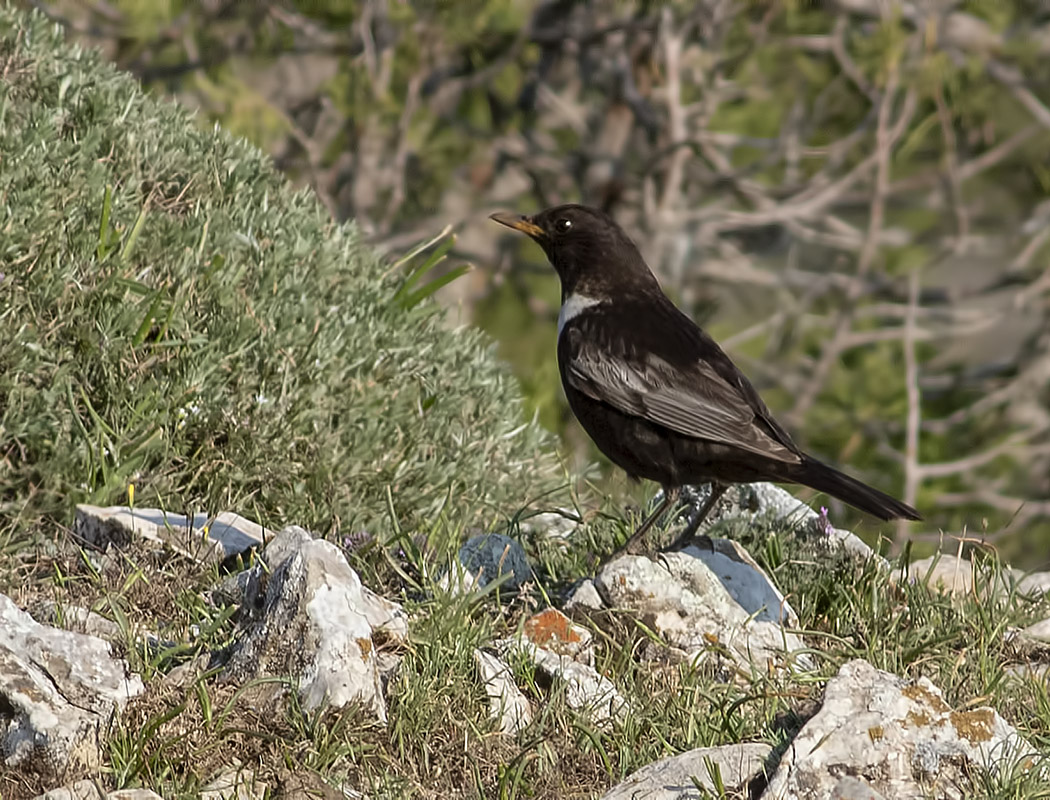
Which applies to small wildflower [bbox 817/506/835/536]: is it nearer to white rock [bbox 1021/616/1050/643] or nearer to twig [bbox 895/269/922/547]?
white rock [bbox 1021/616/1050/643]

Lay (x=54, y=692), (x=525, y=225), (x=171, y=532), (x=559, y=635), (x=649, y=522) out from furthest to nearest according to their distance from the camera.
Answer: (x=525, y=225), (x=649, y=522), (x=171, y=532), (x=559, y=635), (x=54, y=692)

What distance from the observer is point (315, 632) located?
14.1 ft

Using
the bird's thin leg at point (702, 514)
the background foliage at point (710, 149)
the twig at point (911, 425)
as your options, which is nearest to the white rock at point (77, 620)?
the bird's thin leg at point (702, 514)

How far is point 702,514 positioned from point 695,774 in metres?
1.98

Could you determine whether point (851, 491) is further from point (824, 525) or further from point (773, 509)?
point (773, 509)

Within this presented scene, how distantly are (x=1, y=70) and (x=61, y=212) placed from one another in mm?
1212

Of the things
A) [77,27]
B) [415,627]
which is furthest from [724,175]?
[415,627]

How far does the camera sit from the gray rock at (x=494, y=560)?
5.36 m

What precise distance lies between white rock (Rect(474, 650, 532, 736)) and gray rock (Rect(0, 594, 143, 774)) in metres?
1.01

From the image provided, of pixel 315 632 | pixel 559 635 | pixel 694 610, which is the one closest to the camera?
pixel 315 632

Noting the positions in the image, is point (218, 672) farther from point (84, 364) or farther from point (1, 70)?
point (1, 70)

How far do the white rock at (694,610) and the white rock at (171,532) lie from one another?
127 centimetres

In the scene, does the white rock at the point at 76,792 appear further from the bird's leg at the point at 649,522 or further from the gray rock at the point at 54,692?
the bird's leg at the point at 649,522

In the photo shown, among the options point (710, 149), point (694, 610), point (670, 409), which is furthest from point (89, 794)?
point (710, 149)
